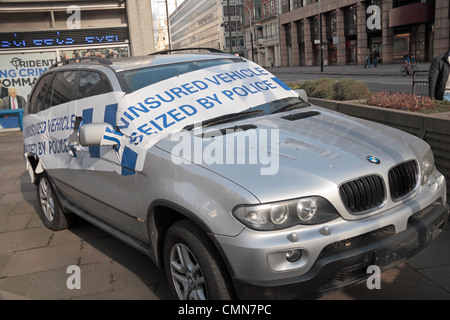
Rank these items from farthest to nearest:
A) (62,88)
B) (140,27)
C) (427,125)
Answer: (140,27) → (427,125) → (62,88)

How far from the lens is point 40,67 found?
13.4 m

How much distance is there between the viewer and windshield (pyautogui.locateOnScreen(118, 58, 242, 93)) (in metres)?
3.69

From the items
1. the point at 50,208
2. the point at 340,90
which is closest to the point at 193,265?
the point at 50,208

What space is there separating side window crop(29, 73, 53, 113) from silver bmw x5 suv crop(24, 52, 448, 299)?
75 centimetres

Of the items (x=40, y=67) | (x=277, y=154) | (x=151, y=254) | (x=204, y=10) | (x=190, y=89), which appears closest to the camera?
(x=277, y=154)

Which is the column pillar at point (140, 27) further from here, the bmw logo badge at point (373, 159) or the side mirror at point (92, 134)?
the bmw logo badge at point (373, 159)

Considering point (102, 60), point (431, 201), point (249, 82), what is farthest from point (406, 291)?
point (102, 60)

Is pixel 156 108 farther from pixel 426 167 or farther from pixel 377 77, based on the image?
pixel 377 77

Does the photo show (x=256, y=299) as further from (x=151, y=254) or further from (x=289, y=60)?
(x=289, y=60)

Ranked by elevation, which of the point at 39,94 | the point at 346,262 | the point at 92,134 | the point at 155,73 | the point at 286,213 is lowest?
the point at 346,262

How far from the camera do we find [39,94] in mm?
5180

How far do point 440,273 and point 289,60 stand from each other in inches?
2519

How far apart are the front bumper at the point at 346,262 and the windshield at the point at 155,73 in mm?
1974

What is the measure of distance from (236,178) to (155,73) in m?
1.75
